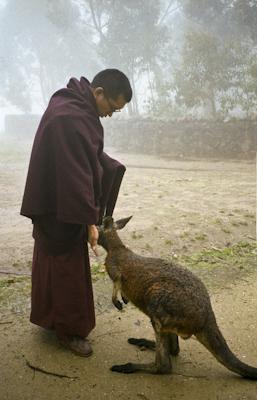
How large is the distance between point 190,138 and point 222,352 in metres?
15.4

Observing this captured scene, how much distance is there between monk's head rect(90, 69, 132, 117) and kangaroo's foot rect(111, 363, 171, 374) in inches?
77.6

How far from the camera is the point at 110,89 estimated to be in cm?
312

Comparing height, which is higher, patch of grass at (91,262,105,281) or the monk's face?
the monk's face

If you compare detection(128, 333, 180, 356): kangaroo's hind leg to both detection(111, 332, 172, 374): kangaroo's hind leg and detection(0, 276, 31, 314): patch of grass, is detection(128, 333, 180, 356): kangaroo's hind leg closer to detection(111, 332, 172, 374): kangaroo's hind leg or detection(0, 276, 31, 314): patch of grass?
detection(111, 332, 172, 374): kangaroo's hind leg

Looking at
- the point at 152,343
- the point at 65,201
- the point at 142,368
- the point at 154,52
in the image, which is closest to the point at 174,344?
the point at 152,343

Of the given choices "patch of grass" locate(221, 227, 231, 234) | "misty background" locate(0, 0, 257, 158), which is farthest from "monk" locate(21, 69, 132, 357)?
"misty background" locate(0, 0, 257, 158)

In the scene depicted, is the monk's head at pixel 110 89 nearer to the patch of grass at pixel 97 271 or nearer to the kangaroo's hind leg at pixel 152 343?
the kangaroo's hind leg at pixel 152 343

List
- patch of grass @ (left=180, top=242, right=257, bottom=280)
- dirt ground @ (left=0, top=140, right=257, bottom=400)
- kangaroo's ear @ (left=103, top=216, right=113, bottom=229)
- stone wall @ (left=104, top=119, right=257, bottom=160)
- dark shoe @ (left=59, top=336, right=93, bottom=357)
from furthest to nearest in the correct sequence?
stone wall @ (left=104, top=119, right=257, bottom=160)
patch of grass @ (left=180, top=242, right=257, bottom=280)
kangaroo's ear @ (left=103, top=216, right=113, bottom=229)
dark shoe @ (left=59, top=336, right=93, bottom=357)
dirt ground @ (left=0, top=140, right=257, bottom=400)

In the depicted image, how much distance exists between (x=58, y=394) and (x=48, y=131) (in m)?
1.85

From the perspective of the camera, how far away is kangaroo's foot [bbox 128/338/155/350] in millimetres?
3338

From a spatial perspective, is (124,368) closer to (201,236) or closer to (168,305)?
(168,305)

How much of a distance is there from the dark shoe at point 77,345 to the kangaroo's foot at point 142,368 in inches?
12.2

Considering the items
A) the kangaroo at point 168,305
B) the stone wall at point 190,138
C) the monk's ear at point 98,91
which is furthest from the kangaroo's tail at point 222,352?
the stone wall at point 190,138

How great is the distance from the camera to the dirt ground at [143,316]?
2.83 meters
